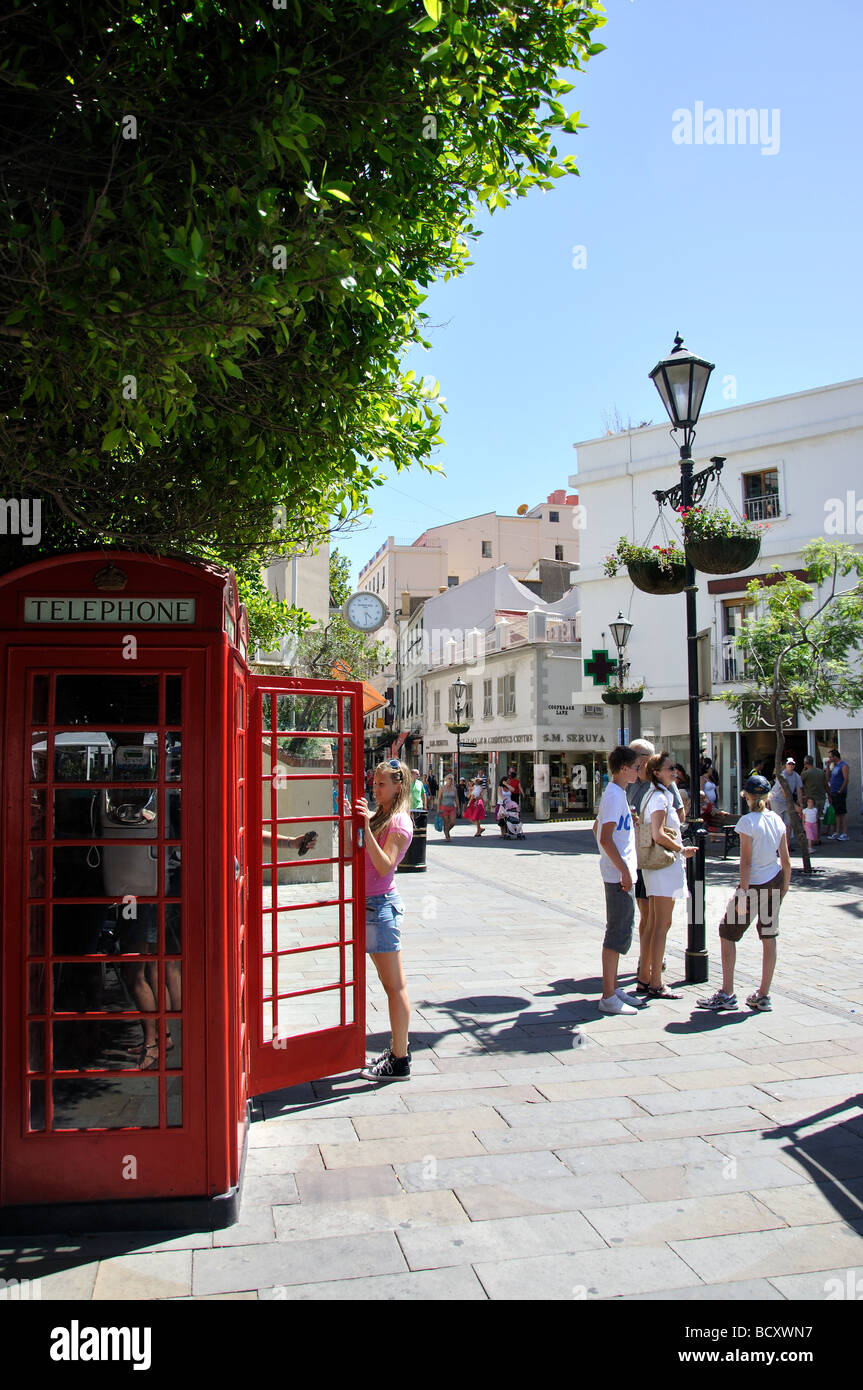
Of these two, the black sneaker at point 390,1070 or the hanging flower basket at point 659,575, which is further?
the hanging flower basket at point 659,575

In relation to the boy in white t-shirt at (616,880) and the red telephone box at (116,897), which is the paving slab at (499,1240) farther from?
the boy in white t-shirt at (616,880)

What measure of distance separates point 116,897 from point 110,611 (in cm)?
118

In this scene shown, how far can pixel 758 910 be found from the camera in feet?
23.3

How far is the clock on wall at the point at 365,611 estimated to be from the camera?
73.6 feet

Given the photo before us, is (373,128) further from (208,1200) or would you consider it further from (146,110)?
(208,1200)

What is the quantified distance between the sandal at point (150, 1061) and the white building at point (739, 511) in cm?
2351

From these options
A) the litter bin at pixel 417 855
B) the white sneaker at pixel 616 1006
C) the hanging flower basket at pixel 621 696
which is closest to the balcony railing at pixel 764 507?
the hanging flower basket at pixel 621 696

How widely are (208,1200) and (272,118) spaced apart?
4.08 meters

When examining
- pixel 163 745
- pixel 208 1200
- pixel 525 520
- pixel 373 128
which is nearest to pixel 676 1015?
pixel 208 1200

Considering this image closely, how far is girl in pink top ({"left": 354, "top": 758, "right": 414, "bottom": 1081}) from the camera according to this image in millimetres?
5633

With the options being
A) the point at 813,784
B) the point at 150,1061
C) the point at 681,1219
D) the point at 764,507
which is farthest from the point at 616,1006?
the point at 764,507

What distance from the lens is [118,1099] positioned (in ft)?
13.2

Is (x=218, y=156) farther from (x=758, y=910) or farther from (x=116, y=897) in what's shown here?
(x=758, y=910)

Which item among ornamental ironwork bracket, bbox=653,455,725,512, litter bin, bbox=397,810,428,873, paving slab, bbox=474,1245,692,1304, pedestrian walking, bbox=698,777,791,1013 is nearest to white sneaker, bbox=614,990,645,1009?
pedestrian walking, bbox=698,777,791,1013
